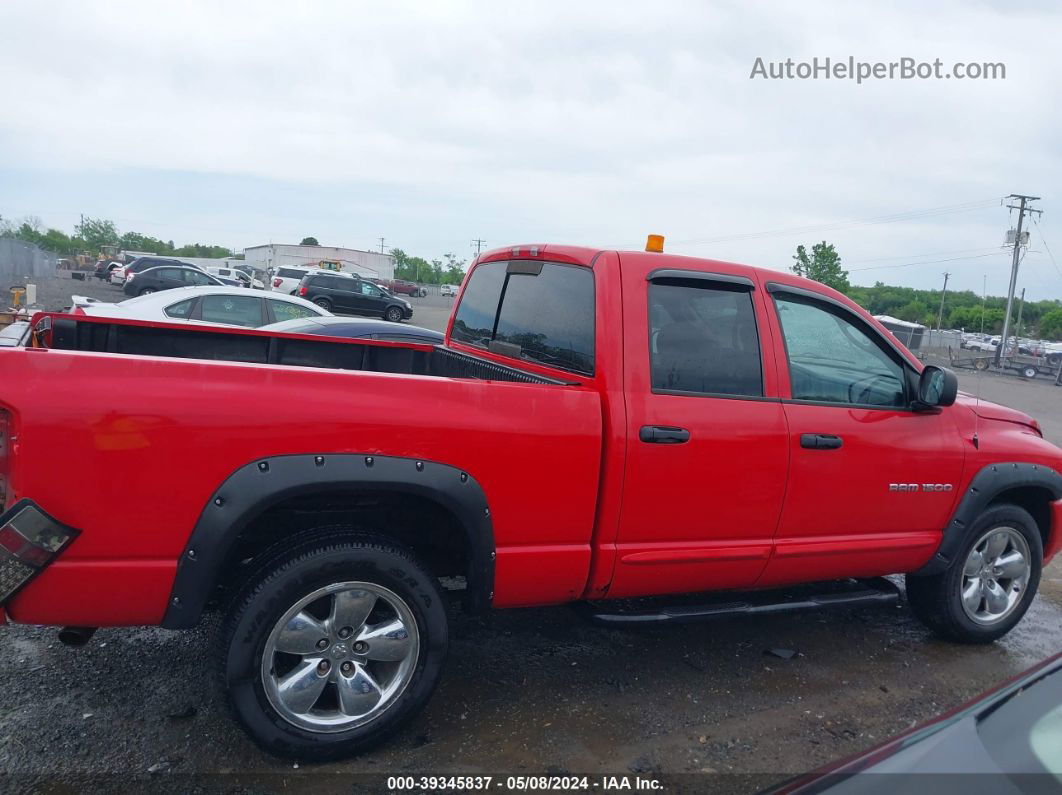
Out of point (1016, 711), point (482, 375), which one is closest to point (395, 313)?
point (482, 375)

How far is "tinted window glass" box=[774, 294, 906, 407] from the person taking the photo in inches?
148

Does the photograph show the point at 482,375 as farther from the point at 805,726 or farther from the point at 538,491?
the point at 805,726

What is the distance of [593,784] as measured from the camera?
2.92 m

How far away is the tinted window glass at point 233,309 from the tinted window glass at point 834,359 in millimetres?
9597

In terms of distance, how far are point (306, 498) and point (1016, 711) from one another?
2251 mm

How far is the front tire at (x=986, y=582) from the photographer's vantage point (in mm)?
4270

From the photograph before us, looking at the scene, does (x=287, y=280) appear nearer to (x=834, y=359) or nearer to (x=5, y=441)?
(x=834, y=359)

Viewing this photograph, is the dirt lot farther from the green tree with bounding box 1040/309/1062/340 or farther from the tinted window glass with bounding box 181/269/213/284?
the green tree with bounding box 1040/309/1062/340

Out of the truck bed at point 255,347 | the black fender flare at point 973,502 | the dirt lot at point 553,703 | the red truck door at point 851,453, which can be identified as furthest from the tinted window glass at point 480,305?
the black fender flare at point 973,502

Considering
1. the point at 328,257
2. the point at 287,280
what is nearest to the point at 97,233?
the point at 328,257

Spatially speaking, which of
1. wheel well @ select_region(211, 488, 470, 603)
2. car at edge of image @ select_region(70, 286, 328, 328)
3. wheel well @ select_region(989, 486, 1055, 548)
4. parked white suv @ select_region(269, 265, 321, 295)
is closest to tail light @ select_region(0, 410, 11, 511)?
wheel well @ select_region(211, 488, 470, 603)

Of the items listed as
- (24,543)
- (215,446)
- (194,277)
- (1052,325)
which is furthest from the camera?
(1052,325)

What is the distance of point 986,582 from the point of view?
4383mm

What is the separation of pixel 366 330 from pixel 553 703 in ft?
19.4
